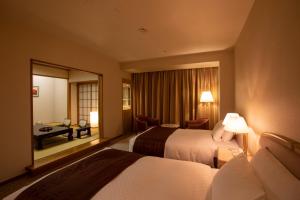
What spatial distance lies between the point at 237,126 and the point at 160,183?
1.25 meters

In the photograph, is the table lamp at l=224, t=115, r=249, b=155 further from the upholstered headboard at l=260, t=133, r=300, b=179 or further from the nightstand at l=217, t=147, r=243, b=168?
the upholstered headboard at l=260, t=133, r=300, b=179

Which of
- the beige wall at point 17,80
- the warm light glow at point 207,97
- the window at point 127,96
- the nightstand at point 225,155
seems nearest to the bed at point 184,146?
the nightstand at point 225,155

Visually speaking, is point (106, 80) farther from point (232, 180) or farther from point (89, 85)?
point (232, 180)

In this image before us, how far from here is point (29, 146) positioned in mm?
2639

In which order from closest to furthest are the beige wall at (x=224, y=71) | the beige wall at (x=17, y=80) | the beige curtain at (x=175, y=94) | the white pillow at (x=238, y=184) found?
the white pillow at (x=238, y=184)
the beige wall at (x=17, y=80)
the beige wall at (x=224, y=71)
the beige curtain at (x=175, y=94)

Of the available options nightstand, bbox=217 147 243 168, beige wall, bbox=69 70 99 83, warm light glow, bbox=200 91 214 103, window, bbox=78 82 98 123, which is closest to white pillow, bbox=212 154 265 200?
nightstand, bbox=217 147 243 168

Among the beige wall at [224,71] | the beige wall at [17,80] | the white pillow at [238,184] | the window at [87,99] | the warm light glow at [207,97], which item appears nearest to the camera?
the white pillow at [238,184]

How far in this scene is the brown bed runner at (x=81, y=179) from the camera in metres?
1.16

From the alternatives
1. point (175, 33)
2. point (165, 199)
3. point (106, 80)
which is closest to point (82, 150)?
point (106, 80)

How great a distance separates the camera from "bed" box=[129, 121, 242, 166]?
2334 mm

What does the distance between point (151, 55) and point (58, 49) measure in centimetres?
228

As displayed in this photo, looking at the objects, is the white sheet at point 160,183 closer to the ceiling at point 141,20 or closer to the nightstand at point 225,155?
the nightstand at point 225,155

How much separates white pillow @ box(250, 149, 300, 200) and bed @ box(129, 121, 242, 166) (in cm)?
125

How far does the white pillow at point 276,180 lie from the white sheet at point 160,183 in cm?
44
